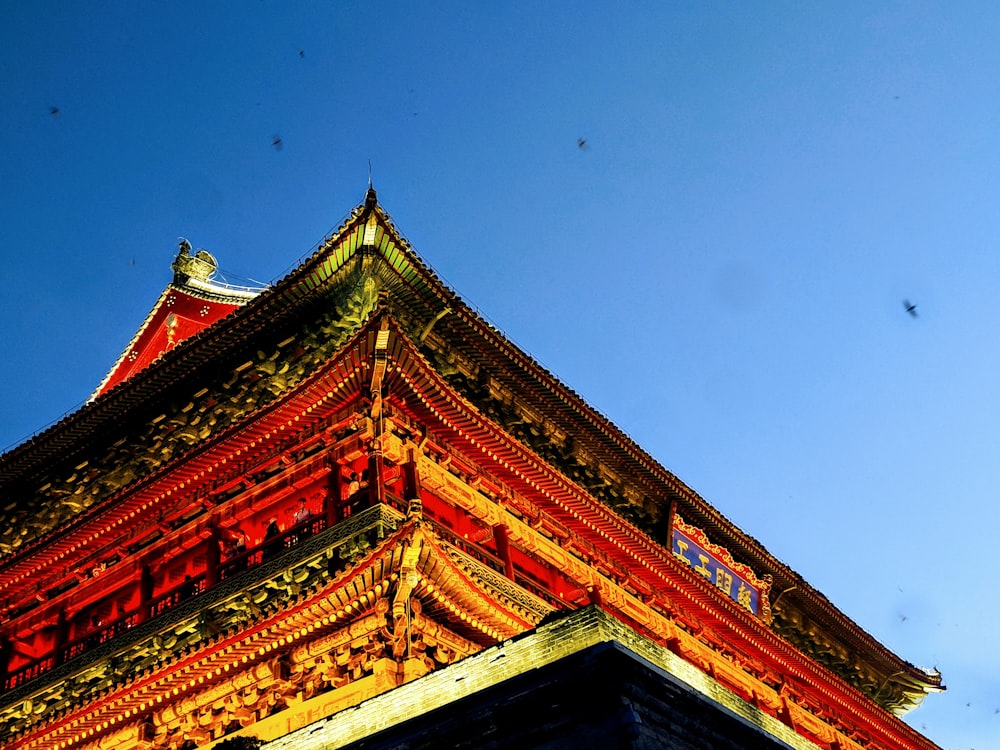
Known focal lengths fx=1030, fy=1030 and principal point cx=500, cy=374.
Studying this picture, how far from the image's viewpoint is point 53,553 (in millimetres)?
17500

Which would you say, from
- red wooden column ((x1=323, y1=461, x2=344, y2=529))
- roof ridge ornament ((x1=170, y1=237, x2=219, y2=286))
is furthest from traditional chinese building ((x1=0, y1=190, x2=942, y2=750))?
roof ridge ornament ((x1=170, y1=237, x2=219, y2=286))

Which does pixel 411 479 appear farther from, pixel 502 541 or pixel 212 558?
pixel 212 558

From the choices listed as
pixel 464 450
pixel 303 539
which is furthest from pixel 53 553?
pixel 464 450

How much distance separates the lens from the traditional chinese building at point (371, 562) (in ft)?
29.2

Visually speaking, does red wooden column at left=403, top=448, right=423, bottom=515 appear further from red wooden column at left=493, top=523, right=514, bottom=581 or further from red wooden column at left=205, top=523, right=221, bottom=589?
red wooden column at left=205, top=523, right=221, bottom=589

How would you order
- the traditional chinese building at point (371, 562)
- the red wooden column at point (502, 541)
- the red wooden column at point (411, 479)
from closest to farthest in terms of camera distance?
the traditional chinese building at point (371, 562)
the red wooden column at point (411, 479)
the red wooden column at point (502, 541)

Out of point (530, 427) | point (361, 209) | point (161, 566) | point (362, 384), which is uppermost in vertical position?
point (361, 209)

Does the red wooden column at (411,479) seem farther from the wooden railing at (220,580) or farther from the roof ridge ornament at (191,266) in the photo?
the roof ridge ornament at (191,266)

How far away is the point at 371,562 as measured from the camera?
12602 millimetres

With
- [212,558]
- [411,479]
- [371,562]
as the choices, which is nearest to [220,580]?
[212,558]

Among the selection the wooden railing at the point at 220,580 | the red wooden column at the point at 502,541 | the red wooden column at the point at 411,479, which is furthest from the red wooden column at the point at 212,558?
the red wooden column at the point at 502,541

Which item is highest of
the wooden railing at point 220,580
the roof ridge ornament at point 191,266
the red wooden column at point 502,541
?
the roof ridge ornament at point 191,266

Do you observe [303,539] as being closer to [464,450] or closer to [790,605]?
[464,450]

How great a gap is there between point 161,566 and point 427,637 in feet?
21.0
